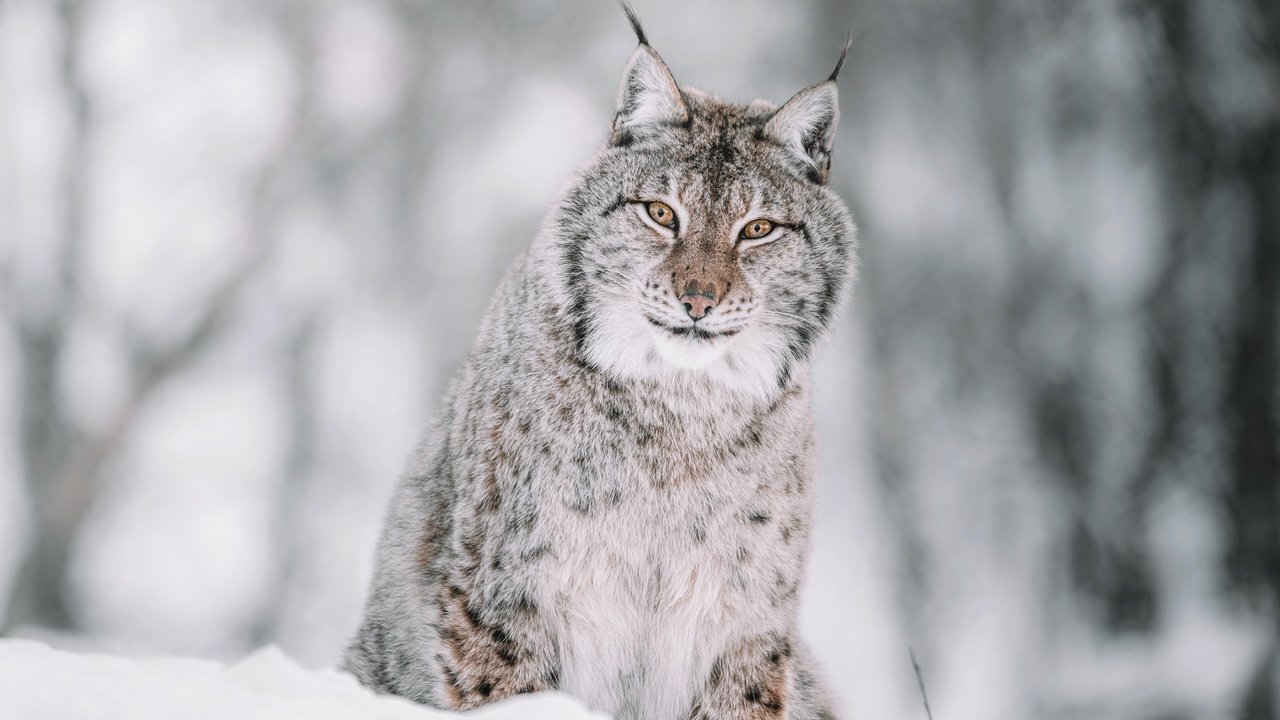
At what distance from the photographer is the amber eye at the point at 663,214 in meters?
4.09

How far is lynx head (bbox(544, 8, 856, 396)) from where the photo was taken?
157 inches

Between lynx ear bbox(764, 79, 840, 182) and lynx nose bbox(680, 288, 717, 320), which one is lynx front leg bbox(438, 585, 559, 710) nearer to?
lynx nose bbox(680, 288, 717, 320)

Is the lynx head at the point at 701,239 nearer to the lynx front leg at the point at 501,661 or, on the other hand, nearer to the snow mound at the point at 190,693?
the lynx front leg at the point at 501,661

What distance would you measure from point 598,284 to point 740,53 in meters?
9.32

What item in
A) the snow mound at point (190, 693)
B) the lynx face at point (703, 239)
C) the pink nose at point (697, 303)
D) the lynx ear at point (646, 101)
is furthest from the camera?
the lynx ear at point (646, 101)

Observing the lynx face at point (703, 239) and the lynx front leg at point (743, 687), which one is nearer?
the lynx face at point (703, 239)

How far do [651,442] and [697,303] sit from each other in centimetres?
53

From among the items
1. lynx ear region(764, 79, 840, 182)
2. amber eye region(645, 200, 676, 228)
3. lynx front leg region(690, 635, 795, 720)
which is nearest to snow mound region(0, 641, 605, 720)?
lynx front leg region(690, 635, 795, 720)

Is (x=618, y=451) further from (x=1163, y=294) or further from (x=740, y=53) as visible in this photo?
(x=740, y=53)

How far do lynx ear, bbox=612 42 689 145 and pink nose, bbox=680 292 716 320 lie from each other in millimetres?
722

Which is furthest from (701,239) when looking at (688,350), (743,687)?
(743,687)

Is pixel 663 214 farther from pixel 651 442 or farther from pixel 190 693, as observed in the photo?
pixel 190 693

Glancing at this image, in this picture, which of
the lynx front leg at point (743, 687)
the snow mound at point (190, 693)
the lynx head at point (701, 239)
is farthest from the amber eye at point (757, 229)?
the snow mound at point (190, 693)

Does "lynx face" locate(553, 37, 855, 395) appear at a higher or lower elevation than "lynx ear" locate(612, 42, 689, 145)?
lower
